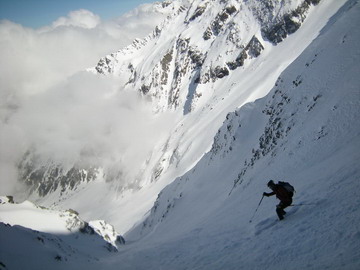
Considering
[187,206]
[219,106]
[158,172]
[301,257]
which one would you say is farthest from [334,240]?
[158,172]

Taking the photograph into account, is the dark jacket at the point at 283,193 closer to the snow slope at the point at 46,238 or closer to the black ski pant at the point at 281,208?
the black ski pant at the point at 281,208

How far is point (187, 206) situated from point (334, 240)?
41.4 metres

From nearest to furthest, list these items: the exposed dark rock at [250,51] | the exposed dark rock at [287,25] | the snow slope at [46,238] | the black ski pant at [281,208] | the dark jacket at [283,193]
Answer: the dark jacket at [283,193] → the black ski pant at [281,208] → the snow slope at [46,238] → the exposed dark rock at [287,25] → the exposed dark rock at [250,51]

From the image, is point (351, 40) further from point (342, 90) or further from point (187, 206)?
point (187, 206)

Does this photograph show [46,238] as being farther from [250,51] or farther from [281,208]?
[250,51]

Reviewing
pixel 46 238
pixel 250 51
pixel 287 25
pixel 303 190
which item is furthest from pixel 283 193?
pixel 250 51

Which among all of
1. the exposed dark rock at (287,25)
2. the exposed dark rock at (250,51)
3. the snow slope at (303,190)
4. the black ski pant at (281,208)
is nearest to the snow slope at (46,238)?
the snow slope at (303,190)

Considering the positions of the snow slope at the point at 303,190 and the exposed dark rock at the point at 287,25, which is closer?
the snow slope at the point at 303,190

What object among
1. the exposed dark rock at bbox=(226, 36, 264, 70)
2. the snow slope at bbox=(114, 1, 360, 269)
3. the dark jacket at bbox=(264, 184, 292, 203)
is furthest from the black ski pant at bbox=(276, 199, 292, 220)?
the exposed dark rock at bbox=(226, 36, 264, 70)

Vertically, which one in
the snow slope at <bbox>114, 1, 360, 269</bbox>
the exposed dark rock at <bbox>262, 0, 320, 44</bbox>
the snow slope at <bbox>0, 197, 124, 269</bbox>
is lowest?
the snow slope at <bbox>114, 1, 360, 269</bbox>

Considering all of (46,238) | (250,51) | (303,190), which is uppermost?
(250,51)

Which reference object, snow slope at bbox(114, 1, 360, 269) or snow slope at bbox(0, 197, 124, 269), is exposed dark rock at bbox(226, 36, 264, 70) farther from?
snow slope at bbox(114, 1, 360, 269)

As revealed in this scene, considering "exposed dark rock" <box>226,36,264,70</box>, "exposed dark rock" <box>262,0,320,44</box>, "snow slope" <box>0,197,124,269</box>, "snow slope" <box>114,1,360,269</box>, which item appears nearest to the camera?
"snow slope" <box>114,1,360,269</box>

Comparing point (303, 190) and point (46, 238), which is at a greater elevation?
point (46, 238)
